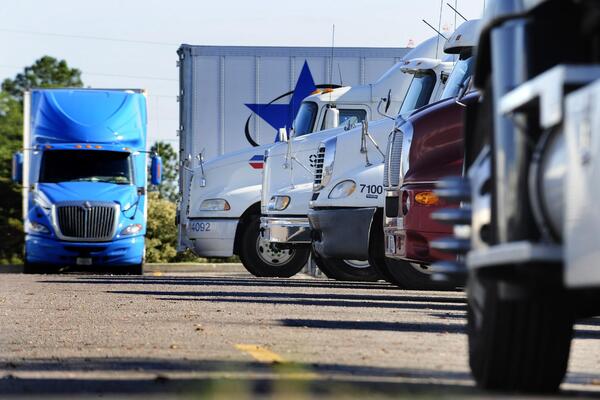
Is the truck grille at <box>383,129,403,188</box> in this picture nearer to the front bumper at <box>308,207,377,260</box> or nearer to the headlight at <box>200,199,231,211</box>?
the front bumper at <box>308,207,377,260</box>

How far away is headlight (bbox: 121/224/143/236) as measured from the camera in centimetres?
2864

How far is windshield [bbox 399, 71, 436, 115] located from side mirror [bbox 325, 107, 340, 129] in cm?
412

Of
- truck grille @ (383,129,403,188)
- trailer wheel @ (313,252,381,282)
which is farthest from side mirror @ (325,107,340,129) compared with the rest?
truck grille @ (383,129,403,188)

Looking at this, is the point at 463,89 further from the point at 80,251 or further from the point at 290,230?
the point at 80,251

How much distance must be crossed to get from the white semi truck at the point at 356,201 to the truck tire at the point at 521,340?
11.1m

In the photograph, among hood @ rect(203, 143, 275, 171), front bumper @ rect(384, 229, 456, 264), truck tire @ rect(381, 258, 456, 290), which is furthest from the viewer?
hood @ rect(203, 143, 275, 171)

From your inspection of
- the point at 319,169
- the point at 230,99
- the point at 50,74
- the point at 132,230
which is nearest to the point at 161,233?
the point at 132,230

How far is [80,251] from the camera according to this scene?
28453mm

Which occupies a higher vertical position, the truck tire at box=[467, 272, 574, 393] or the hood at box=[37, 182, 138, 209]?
the hood at box=[37, 182, 138, 209]

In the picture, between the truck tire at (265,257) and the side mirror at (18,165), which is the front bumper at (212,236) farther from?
the side mirror at (18,165)

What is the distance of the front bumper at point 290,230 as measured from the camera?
855 inches

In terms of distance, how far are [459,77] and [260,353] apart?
6.89 meters

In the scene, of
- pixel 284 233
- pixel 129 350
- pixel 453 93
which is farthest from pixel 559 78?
pixel 284 233

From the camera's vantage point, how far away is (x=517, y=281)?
5344 mm
